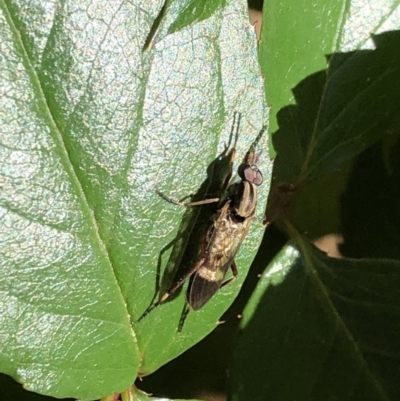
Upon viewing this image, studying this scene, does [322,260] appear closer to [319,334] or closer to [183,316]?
[319,334]

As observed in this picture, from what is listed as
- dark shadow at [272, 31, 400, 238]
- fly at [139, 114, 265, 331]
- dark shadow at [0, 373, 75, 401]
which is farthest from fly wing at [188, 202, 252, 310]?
dark shadow at [0, 373, 75, 401]

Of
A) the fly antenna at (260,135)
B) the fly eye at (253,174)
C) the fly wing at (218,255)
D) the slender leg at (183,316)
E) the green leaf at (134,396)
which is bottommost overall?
the green leaf at (134,396)

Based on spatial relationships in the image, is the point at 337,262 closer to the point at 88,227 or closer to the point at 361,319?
the point at 361,319

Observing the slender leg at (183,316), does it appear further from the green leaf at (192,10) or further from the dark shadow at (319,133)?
the green leaf at (192,10)

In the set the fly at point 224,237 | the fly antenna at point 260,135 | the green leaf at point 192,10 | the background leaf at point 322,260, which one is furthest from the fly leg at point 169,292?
the green leaf at point 192,10

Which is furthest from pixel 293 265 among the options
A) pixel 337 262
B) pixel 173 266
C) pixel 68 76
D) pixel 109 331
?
pixel 68 76

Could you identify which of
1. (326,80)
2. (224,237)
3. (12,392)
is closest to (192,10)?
(326,80)
